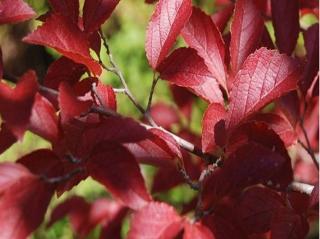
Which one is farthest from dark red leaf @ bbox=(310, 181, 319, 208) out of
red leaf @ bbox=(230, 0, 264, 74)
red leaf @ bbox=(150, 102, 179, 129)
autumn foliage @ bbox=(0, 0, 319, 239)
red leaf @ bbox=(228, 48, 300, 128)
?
red leaf @ bbox=(150, 102, 179, 129)

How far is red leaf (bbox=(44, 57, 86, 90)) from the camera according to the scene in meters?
0.83

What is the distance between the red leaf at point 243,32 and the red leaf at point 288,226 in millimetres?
261

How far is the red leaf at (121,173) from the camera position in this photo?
0.66 meters

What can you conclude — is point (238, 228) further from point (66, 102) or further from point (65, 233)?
point (65, 233)

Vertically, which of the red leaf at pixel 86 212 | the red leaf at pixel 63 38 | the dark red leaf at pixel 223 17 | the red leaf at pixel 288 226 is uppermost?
the red leaf at pixel 63 38

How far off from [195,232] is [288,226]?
5.1 inches

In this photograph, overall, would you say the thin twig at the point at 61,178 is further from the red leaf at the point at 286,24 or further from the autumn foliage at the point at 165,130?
the red leaf at the point at 286,24

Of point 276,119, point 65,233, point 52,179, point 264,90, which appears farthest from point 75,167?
point 65,233

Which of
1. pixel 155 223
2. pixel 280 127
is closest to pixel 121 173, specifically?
pixel 155 223

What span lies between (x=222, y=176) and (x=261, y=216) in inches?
4.8

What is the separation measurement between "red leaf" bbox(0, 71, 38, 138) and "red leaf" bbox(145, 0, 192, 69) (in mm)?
250

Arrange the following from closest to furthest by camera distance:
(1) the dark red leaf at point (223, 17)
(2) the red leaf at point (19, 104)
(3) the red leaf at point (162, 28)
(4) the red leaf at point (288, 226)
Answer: (2) the red leaf at point (19, 104), (4) the red leaf at point (288, 226), (3) the red leaf at point (162, 28), (1) the dark red leaf at point (223, 17)

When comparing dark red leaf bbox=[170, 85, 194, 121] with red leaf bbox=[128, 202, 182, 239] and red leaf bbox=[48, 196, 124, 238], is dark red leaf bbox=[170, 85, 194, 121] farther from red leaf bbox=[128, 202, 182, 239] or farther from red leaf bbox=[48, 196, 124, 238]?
red leaf bbox=[128, 202, 182, 239]

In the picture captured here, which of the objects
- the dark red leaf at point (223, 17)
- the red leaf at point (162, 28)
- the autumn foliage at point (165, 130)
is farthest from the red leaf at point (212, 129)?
the dark red leaf at point (223, 17)
